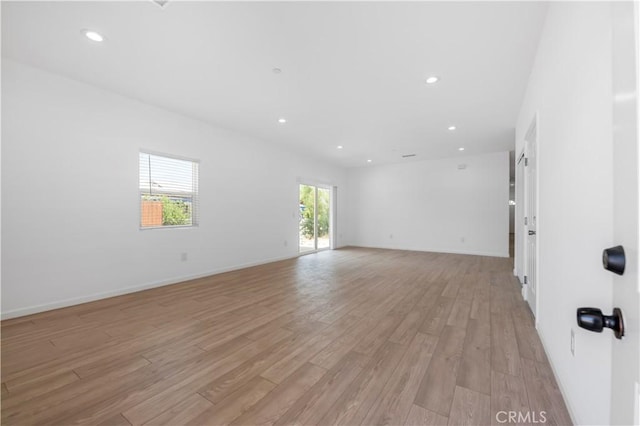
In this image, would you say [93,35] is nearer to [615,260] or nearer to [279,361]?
[279,361]

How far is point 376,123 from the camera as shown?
179 inches

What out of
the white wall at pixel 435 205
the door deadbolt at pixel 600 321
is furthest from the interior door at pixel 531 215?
the white wall at pixel 435 205

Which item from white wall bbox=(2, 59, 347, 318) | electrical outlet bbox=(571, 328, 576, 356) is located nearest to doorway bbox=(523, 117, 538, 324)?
electrical outlet bbox=(571, 328, 576, 356)

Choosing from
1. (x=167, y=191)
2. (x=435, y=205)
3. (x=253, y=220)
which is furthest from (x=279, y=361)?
(x=435, y=205)

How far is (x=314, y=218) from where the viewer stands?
753 cm

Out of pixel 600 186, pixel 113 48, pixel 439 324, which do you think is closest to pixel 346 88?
pixel 113 48

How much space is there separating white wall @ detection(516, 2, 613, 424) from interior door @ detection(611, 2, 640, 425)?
35cm

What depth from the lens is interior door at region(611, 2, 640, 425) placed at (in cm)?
54

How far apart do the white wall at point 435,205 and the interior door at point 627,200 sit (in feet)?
23.2

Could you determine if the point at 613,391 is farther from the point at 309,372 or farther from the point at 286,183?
the point at 286,183

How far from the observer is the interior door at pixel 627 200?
1.76 feet

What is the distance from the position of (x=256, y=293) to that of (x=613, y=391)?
3.47 m

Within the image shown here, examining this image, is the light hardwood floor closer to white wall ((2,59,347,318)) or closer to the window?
white wall ((2,59,347,318))

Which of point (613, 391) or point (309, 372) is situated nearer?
point (613, 391)
